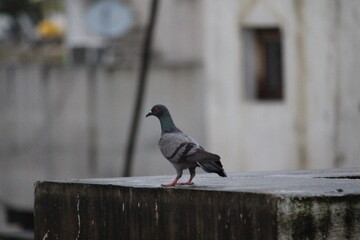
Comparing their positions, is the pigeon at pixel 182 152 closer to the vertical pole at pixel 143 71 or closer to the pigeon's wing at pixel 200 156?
the pigeon's wing at pixel 200 156

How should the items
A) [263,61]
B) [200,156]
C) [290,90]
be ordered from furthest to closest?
[263,61] → [290,90] → [200,156]

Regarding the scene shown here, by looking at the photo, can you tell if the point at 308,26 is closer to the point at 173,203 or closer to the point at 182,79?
the point at 182,79

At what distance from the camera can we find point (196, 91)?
25172 millimetres

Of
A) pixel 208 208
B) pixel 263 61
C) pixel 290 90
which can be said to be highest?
pixel 263 61

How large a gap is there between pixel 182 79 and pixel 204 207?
17614 mm

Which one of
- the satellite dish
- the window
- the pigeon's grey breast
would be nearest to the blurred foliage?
the satellite dish

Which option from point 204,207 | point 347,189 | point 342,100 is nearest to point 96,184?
point 204,207

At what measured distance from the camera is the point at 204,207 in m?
7.81

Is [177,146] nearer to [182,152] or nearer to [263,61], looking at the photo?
[182,152]

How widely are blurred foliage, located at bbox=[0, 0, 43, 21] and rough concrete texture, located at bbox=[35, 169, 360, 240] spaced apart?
3008 centimetres

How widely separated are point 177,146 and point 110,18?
18831mm

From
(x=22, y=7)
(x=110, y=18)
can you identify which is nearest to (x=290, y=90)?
(x=110, y=18)

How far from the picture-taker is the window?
816 inches

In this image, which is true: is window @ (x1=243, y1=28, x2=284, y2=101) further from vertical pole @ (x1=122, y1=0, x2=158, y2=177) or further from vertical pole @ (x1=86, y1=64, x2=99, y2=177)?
vertical pole @ (x1=86, y1=64, x2=99, y2=177)
